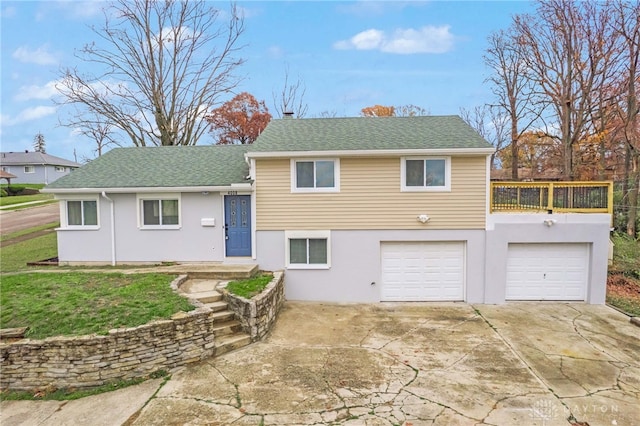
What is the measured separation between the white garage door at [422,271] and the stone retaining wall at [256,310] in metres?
3.87

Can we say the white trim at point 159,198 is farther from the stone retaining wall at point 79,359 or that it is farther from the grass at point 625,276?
the grass at point 625,276

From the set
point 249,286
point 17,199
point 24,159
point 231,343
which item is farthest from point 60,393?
point 24,159

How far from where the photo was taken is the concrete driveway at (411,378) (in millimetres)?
4898

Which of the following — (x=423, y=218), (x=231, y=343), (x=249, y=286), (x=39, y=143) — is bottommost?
(x=231, y=343)

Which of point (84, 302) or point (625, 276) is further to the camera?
point (625, 276)

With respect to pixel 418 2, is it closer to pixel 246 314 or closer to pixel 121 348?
pixel 246 314

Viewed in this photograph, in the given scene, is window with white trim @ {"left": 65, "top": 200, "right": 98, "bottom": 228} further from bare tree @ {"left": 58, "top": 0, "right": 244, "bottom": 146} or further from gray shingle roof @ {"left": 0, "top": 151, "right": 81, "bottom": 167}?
gray shingle roof @ {"left": 0, "top": 151, "right": 81, "bottom": 167}

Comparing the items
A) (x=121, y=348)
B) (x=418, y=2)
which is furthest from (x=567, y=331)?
(x=418, y=2)

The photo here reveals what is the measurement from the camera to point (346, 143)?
10.4 meters

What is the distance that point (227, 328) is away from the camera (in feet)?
24.1

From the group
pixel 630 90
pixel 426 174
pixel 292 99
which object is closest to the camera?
pixel 426 174

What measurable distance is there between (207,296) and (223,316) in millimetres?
818

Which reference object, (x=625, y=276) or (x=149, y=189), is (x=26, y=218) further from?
(x=625, y=276)

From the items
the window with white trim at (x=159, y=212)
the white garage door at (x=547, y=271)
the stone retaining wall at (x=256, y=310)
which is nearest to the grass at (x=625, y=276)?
the white garage door at (x=547, y=271)
